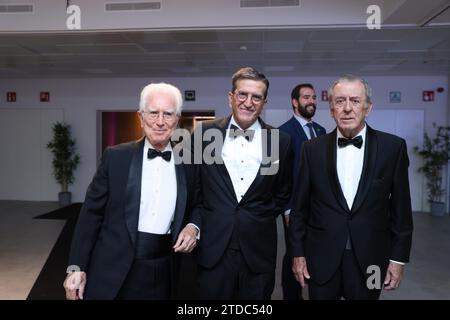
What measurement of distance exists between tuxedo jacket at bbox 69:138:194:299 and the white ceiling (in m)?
3.69

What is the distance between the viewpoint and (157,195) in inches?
71.6

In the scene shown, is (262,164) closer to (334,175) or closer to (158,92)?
(334,175)

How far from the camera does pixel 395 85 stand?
8891mm

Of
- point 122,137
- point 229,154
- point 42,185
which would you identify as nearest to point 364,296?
point 229,154

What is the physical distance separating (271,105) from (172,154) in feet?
24.7

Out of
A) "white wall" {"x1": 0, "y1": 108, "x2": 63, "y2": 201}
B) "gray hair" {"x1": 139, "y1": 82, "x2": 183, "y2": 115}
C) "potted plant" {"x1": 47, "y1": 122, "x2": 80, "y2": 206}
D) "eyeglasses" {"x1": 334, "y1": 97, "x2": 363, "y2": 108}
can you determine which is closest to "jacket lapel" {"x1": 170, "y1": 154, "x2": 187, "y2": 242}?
"gray hair" {"x1": 139, "y1": 82, "x2": 183, "y2": 115}

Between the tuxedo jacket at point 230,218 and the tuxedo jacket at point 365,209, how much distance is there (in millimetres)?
234

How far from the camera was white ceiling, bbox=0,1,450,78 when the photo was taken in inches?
203

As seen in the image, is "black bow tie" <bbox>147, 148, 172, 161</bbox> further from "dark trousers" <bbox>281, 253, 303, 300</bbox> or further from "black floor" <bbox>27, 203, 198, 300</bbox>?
"black floor" <bbox>27, 203, 198, 300</bbox>

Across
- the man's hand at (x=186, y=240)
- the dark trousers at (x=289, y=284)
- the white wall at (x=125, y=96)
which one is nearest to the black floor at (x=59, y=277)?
the dark trousers at (x=289, y=284)

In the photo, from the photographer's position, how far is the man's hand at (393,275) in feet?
6.29

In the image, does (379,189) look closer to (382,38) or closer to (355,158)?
(355,158)

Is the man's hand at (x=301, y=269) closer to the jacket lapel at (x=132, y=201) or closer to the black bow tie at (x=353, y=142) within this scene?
the black bow tie at (x=353, y=142)

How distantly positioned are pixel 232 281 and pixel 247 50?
16.3ft
